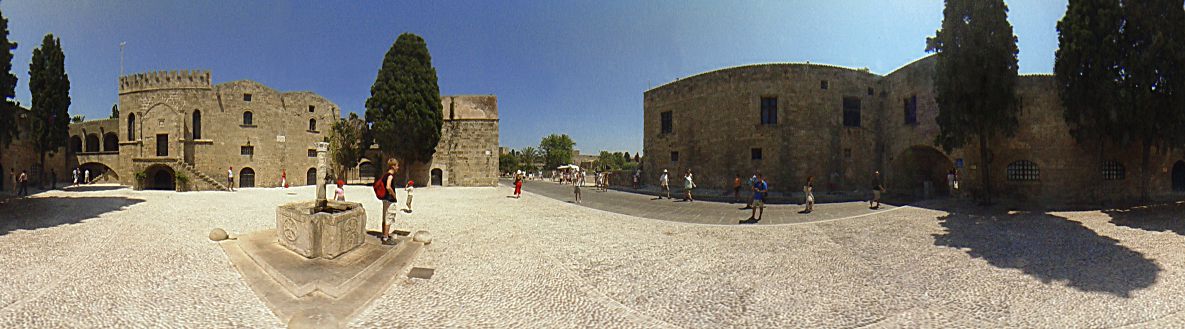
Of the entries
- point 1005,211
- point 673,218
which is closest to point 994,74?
point 1005,211

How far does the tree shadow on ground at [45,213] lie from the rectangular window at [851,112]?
83.1ft

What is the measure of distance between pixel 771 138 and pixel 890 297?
14367 millimetres

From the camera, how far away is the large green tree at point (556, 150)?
5838 centimetres

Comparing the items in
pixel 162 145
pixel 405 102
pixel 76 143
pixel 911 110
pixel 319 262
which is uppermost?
pixel 405 102

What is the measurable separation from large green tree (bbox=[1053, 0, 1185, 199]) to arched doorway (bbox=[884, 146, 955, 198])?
5253 millimetres

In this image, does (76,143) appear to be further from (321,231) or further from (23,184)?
(321,231)

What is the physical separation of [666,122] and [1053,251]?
16.1m

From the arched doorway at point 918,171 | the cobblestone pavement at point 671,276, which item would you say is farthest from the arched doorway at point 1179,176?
the cobblestone pavement at point 671,276

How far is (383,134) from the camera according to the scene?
21562 millimetres

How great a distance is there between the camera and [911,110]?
619 inches

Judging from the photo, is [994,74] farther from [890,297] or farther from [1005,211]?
[890,297]

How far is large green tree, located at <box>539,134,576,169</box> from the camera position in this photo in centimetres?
5838

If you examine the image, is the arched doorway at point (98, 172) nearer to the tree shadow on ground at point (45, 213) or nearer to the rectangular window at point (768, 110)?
the tree shadow on ground at point (45, 213)

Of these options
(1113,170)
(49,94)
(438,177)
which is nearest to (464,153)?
(438,177)
